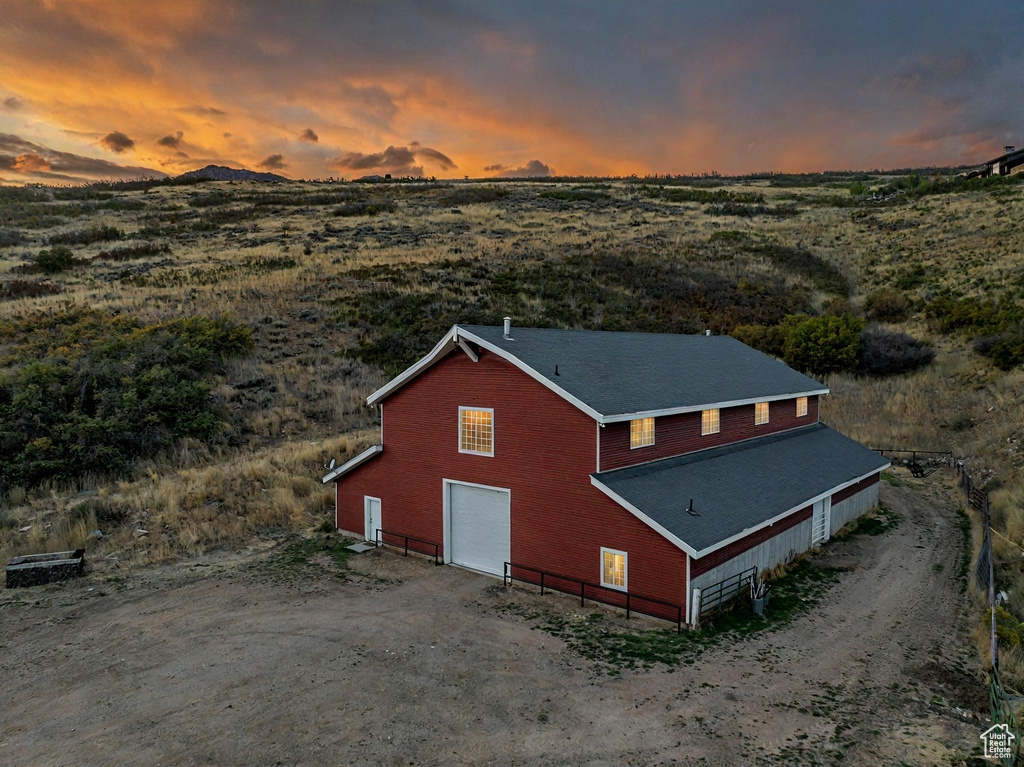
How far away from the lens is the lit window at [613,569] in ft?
49.8

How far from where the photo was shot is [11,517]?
72.0 ft

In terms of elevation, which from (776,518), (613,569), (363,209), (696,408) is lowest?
(613,569)

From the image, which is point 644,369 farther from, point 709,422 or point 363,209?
point 363,209

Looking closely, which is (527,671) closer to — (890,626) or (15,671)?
(890,626)

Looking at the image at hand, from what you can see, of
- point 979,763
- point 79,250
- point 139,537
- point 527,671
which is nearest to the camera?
point 979,763

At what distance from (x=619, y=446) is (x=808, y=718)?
763 cm

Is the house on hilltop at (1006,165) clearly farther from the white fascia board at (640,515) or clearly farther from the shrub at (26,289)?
the shrub at (26,289)

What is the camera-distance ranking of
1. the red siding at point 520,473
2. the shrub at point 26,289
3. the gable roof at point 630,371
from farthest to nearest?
the shrub at point 26,289 < the gable roof at point 630,371 < the red siding at point 520,473

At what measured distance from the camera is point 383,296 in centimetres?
5134

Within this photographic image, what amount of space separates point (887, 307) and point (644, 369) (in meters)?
46.7

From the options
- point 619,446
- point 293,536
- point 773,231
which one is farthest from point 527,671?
point 773,231

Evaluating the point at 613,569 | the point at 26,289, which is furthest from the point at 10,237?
the point at 613,569

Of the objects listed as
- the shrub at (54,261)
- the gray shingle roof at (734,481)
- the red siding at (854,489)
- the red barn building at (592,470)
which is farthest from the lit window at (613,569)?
the shrub at (54,261)

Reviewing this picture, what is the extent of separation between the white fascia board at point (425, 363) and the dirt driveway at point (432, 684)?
623cm
